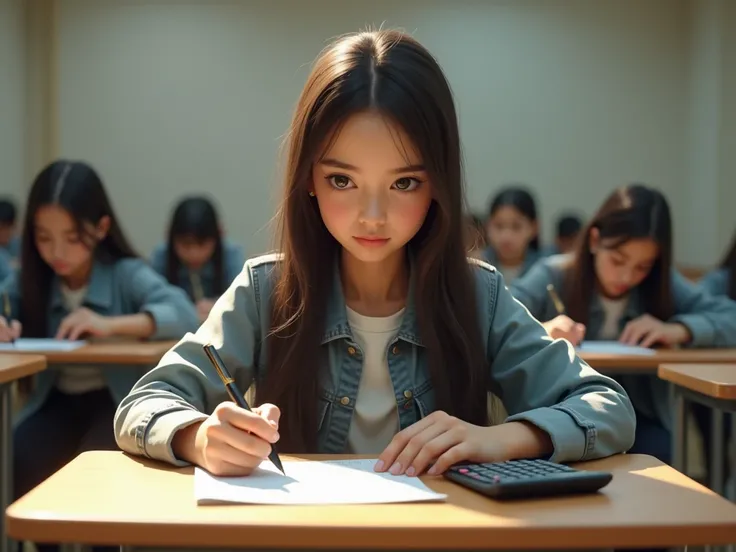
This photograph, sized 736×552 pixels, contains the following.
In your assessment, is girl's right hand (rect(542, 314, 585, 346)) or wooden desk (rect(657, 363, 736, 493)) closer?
wooden desk (rect(657, 363, 736, 493))

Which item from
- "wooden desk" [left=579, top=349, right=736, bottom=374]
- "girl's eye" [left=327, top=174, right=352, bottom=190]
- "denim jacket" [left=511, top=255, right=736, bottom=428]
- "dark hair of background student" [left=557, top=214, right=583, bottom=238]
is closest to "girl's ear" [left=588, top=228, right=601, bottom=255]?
Result: "denim jacket" [left=511, top=255, right=736, bottom=428]

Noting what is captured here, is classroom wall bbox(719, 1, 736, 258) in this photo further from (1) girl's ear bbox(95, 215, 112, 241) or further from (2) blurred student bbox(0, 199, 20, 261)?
(2) blurred student bbox(0, 199, 20, 261)

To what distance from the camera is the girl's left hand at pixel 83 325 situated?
108 inches

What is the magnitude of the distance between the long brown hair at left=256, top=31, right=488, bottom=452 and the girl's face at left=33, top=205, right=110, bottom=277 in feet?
5.22

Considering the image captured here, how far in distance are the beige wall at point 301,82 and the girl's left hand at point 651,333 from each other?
3.96m

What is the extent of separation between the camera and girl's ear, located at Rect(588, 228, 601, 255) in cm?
305

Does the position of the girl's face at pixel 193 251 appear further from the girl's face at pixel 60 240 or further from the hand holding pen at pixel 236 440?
the hand holding pen at pixel 236 440

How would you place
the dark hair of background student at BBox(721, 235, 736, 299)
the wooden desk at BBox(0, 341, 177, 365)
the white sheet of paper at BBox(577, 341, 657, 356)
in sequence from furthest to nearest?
the dark hair of background student at BBox(721, 235, 736, 299), the white sheet of paper at BBox(577, 341, 657, 356), the wooden desk at BBox(0, 341, 177, 365)

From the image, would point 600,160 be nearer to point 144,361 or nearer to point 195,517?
point 144,361

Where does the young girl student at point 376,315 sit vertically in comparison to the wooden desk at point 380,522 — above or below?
above

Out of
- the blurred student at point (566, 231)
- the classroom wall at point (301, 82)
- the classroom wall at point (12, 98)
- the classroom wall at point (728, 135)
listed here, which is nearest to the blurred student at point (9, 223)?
the classroom wall at point (12, 98)

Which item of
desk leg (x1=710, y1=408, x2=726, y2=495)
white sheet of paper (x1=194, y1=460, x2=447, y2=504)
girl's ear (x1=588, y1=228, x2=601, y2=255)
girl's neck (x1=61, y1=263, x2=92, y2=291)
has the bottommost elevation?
desk leg (x1=710, y1=408, x2=726, y2=495)

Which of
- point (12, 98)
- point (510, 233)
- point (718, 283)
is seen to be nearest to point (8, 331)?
point (718, 283)

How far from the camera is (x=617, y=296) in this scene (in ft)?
10.1
